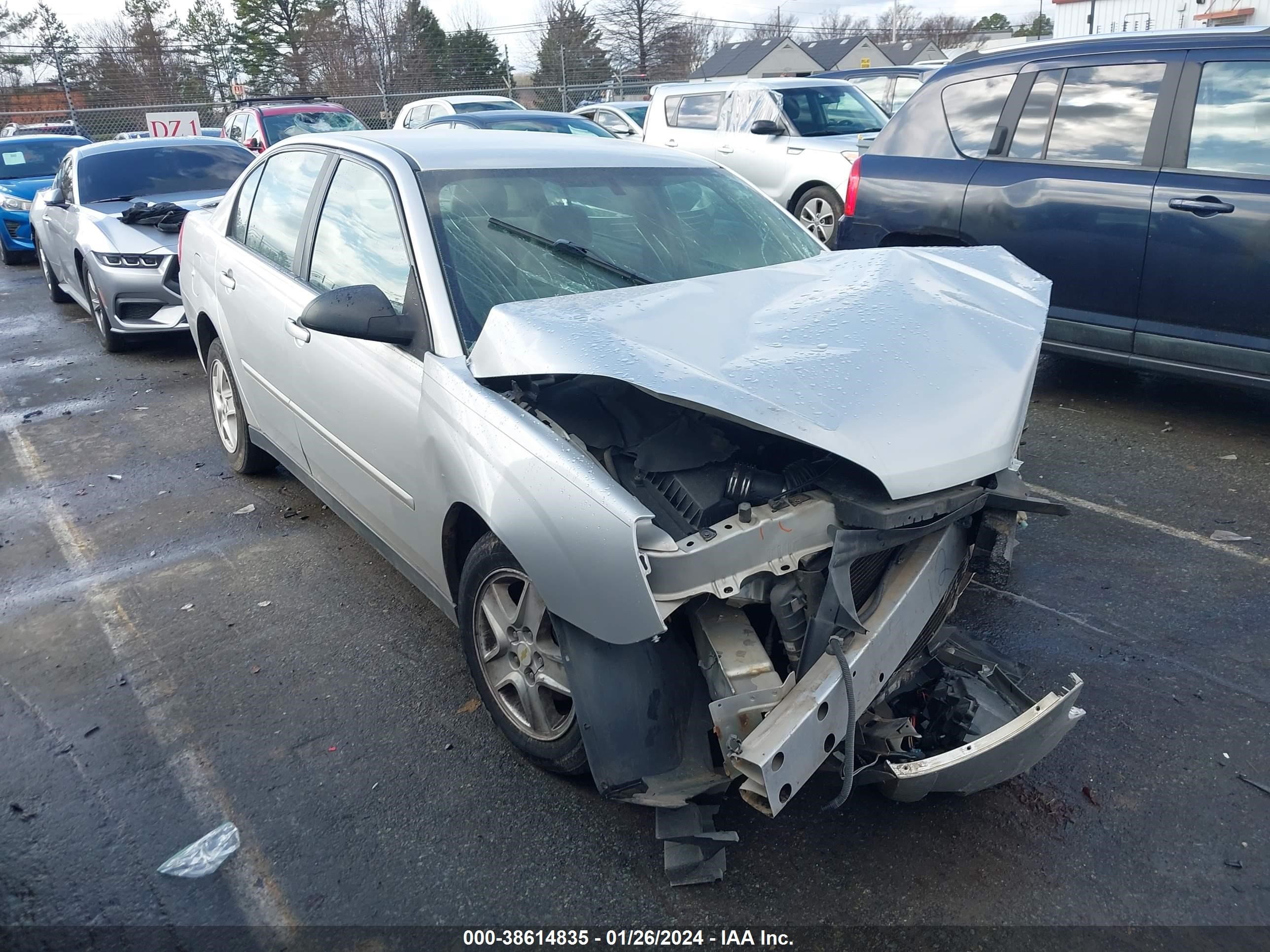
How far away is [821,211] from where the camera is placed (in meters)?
10.0

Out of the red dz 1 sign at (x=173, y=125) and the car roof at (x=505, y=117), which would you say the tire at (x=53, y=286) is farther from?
the red dz 1 sign at (x=173, y=125)

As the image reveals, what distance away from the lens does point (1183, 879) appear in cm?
246

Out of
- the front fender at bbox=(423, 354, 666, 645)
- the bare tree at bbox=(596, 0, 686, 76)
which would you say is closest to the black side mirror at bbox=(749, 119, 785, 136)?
the front fender at bbox=(423, 354, 666, 645)

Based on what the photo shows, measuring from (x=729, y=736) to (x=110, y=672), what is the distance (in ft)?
8.25

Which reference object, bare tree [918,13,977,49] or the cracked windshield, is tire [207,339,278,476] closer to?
the cracked windshield

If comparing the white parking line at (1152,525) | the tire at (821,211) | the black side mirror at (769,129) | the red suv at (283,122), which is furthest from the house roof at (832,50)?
the white parking line at (1152,525)

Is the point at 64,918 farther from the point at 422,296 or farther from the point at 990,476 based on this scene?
the point at 990,476

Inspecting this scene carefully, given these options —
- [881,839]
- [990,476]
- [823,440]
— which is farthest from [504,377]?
[881,839]

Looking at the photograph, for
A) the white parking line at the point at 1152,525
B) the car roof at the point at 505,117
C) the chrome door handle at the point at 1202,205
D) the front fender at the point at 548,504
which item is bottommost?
the white parking line at the point at 1152,525

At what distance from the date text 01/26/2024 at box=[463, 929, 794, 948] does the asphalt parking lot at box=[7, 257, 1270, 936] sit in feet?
0.10

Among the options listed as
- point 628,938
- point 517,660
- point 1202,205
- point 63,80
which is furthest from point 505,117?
point 63,80

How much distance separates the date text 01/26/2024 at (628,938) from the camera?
2.35m

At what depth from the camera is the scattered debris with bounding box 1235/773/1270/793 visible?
274cm

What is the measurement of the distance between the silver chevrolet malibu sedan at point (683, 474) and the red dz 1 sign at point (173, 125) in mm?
17760
